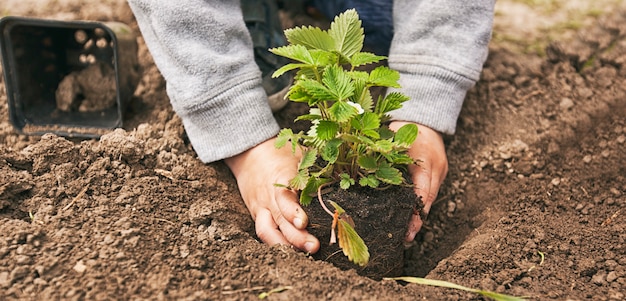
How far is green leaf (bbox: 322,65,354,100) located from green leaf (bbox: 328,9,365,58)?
0.22 feet

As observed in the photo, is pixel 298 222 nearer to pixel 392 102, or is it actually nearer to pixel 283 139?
pixel 283 139

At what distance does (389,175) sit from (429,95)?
50 centimetres

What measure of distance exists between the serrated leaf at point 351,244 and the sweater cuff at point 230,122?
47 centimetres

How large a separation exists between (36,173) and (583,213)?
1.32 metres

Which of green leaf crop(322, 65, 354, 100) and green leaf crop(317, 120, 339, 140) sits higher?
green leaf crop(322, 65, 354, 100)

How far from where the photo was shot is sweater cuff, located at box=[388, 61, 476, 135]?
1766 mm

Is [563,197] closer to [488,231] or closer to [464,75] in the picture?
[488,231]

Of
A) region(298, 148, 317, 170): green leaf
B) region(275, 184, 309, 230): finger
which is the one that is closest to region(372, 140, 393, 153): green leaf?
region(298, 148, 317, 170): green leaf

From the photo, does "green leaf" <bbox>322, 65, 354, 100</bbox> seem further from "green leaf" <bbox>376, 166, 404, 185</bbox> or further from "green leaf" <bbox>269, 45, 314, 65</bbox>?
"green leaf" <bbox>376, 166, 404, 185</bbox>

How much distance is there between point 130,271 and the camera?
126 cm

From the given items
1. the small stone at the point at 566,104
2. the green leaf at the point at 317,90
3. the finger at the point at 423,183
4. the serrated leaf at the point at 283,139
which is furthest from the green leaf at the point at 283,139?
the small stone at the point at 566,104

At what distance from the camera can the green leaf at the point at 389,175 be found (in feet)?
4.37

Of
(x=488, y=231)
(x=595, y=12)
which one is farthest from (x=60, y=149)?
(x=595, y=12)

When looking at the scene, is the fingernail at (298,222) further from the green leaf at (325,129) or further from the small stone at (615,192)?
the small stone at (615,192)
